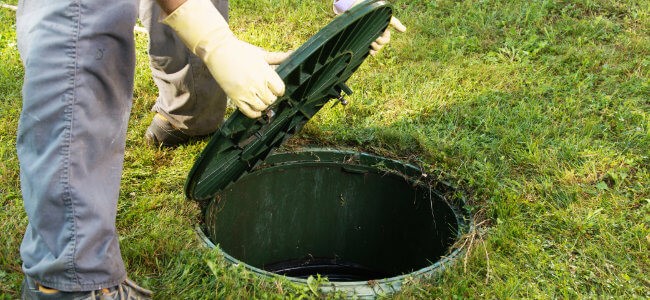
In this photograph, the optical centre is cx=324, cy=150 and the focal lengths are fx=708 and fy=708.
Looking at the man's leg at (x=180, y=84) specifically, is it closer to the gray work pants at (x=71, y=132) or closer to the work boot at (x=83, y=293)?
the gray work pants at (x=71, y=132)

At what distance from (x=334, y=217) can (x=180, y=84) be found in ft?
3.15

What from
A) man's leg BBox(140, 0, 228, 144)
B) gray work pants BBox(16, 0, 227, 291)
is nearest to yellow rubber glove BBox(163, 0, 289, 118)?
gray work pants BBox(16, 0, 227, 291)

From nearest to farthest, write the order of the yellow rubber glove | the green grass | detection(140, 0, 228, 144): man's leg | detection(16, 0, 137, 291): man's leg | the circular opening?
detection(16, 0, 137, 291): man's leg < the yellow rubber glove < the green grass < detection(140, 0, 228, 144): man's leg < the circular opening

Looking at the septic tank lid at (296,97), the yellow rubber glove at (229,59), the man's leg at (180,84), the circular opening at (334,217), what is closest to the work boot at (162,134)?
the man's leg at (180,84)

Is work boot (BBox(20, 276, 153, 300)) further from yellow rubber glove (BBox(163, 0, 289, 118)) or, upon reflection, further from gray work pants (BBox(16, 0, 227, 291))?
yellow rubber glove (BBox(163, 0, 289, 118))

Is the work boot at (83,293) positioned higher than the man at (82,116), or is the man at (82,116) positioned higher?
the man at (82,116)

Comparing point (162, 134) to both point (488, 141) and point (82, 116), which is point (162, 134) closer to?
point (82, 116)

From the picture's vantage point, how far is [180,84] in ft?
9.99

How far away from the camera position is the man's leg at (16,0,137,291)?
1.82 m

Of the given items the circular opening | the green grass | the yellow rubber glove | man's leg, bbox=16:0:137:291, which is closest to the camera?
man's leg, bbox=16:0:137:291

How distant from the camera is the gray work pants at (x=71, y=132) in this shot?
1.82 m

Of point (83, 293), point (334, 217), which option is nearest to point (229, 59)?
point (83, 293)

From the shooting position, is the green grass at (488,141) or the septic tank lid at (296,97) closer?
the septic tank lid at (296,97)

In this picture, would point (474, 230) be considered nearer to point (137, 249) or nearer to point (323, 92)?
point (323, 92)
